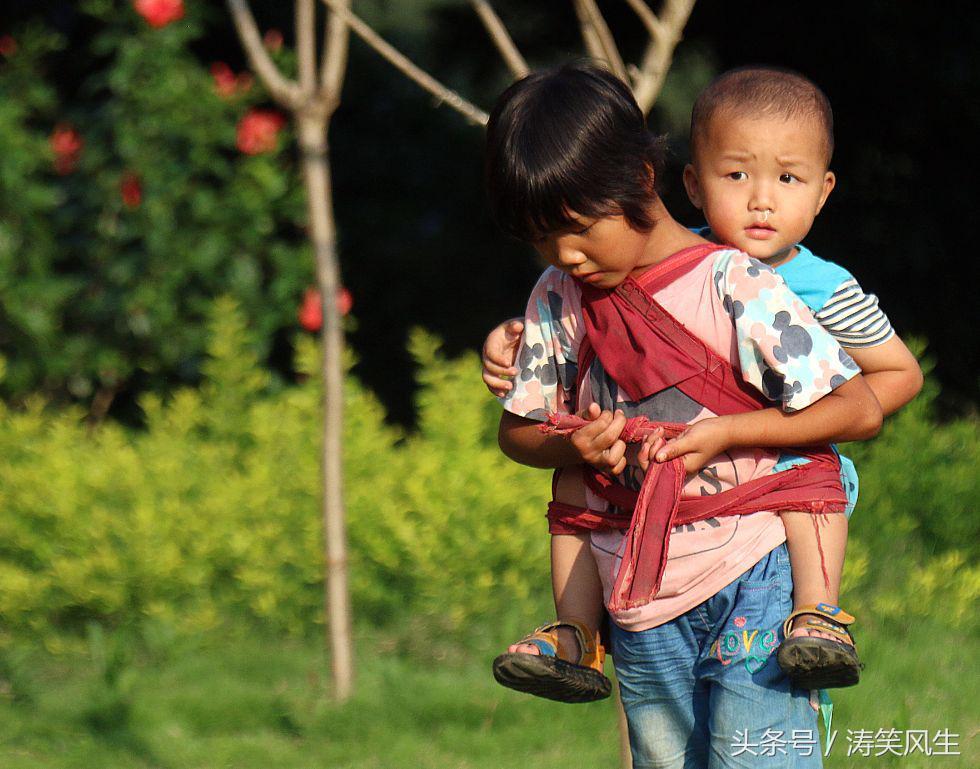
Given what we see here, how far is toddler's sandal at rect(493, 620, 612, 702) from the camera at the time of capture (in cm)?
228

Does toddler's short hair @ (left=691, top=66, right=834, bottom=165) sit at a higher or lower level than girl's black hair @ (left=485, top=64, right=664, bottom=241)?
higher

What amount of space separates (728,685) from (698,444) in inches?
15.5

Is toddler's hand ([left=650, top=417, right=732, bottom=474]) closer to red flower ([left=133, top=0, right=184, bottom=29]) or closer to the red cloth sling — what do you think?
the red cloth sling

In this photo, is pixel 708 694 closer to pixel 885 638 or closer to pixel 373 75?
pixel 885 638

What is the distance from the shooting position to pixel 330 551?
4141 mm

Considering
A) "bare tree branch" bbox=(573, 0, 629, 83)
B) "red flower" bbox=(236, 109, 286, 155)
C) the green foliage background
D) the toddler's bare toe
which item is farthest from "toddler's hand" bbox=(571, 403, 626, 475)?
"red flower" bbox=(236, 109, 286, 155)

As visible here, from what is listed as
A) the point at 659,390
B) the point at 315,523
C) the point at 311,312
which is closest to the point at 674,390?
the point at 659,390

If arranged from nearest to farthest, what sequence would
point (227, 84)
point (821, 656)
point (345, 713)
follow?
point (821, 656)
point (345, 713)
point (227, 84)

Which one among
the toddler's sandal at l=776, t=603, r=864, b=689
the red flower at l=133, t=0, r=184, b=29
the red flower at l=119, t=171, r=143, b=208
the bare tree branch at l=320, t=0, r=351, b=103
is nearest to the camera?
the toddler's sandal at l=776, t=603, r=864, b=689

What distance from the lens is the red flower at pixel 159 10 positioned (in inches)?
244

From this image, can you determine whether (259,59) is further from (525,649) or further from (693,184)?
(525,649)

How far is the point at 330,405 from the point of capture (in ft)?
13.7

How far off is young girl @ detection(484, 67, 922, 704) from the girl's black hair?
0.14m


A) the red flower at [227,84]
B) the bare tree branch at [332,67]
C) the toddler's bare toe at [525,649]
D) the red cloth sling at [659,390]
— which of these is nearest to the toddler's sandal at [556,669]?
the toddler's bare toe at [525,649]
